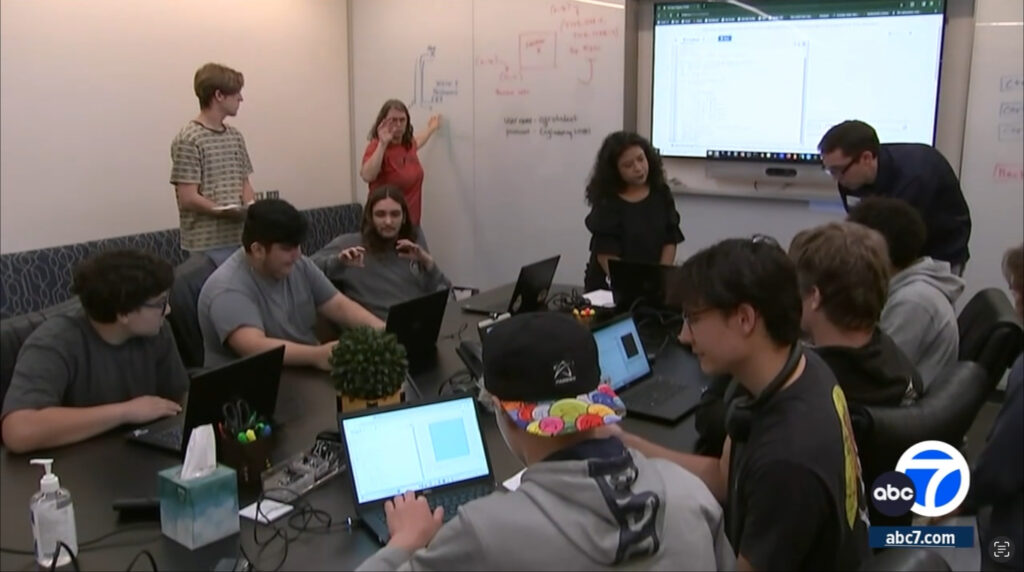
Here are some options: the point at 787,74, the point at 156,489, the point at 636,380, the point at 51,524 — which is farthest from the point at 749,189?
the point at 51,524

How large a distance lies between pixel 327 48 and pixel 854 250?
183 inches

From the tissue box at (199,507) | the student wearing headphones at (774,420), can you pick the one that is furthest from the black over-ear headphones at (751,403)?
the tissue box at (199,507)

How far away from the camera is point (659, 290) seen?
315 centimetres

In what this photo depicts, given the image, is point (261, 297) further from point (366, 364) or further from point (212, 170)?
point (212, 170)

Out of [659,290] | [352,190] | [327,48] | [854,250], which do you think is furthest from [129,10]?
[854,250]

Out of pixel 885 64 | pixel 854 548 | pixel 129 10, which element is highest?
pixel 129 10

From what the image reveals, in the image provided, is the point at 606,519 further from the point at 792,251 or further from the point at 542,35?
Answer: the point at 542,35

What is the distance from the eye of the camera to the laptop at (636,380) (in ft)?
7.46

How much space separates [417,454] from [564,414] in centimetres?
61

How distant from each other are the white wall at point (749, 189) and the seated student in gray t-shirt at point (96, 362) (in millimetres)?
2762

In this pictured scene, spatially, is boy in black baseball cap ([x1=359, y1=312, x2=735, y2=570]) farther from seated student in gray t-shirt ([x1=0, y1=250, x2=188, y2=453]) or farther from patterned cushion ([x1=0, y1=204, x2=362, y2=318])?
patterned cushion ([x1=0, y1=204, x2=362, y2=318])

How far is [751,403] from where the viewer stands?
150 centimetres

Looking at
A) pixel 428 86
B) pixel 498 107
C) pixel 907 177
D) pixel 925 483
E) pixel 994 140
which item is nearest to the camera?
pixel 925 483

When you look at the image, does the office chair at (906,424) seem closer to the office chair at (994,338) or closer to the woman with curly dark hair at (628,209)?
the office chair at (994,338)
